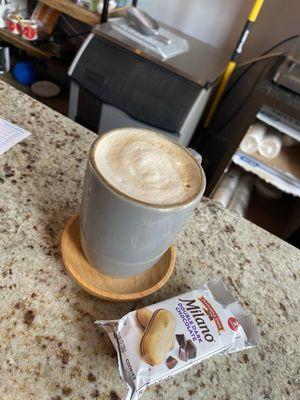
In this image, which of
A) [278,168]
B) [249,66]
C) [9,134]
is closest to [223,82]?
[249,66]

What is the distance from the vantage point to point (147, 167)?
32 cm

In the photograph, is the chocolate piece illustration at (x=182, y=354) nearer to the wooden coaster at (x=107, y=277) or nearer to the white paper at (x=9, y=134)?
the wooden coaster at (x=107, y=277)

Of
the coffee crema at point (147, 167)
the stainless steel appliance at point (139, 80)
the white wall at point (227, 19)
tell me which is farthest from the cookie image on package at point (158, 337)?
the white wall at point (227, 19)

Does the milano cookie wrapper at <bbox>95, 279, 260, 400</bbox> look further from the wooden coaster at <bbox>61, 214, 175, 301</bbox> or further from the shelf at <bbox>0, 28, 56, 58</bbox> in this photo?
the shelf at <bbox>0, 28, 56, 58</bbox>

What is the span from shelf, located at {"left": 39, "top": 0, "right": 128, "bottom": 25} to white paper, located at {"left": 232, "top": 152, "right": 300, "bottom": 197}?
827 mm

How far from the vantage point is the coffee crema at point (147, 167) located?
29 cm

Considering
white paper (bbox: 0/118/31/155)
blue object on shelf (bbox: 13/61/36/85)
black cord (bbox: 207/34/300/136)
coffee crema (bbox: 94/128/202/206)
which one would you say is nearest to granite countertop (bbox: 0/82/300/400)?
white paper (bbox: 0/118/31/155)

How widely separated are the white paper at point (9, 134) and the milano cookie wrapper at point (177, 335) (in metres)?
0.33

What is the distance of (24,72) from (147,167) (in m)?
1.84

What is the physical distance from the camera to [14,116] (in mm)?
552

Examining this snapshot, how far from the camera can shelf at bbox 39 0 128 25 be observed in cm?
129

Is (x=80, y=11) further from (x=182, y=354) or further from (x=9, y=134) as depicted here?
(x=182, y=354)

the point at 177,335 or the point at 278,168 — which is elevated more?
the point at 177,335

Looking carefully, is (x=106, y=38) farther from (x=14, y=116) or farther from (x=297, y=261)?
(x=297, y=261)
